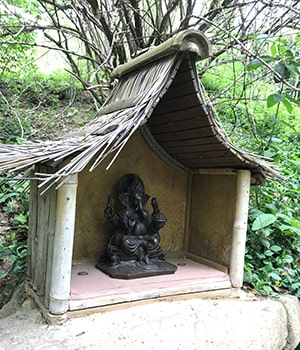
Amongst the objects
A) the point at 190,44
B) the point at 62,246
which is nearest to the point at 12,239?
the point at 62,246

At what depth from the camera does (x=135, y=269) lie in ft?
8.61

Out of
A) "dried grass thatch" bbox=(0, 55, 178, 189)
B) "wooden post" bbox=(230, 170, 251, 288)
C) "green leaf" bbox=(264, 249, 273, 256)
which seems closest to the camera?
"dried grass thatch" bbox=(0, 55, 178, 189)

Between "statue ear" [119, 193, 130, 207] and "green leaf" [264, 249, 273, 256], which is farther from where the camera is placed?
"green leaf" [264, 249, 273, 256]

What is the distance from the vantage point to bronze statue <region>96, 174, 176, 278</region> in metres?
2.68

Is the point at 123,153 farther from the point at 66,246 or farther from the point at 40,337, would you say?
the point at 40,337

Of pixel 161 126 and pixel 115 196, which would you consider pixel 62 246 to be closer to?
pixel 115 196

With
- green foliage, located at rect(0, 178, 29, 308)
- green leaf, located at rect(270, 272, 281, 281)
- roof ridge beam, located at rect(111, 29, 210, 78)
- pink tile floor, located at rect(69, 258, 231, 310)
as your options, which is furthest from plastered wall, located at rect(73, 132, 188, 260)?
roof ridge beam, located at rect(111, 29, 210, 78)

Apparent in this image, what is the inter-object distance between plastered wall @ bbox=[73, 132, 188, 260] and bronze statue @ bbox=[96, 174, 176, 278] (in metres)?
0.15

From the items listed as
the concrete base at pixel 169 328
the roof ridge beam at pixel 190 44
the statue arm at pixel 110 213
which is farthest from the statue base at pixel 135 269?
the roof ridge beam at pixel 190 44

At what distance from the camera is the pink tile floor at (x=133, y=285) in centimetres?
221

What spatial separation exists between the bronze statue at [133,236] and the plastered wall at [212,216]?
480 mm

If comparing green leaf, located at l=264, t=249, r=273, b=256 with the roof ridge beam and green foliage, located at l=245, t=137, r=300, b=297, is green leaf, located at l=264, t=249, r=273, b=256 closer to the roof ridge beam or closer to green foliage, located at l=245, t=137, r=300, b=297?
green foliage, located at l=245, t=137, r=300, b=297

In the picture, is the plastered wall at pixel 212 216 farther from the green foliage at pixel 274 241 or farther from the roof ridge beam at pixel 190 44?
the roof ridge beam at pixel 190 44

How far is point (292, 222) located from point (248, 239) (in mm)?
455
